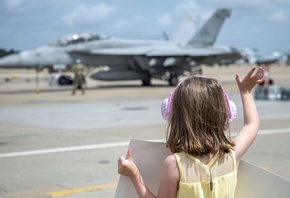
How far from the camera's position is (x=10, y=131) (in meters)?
12.0

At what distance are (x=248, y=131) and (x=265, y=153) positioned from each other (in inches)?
232

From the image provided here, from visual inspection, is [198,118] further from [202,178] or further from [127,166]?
[127,166]

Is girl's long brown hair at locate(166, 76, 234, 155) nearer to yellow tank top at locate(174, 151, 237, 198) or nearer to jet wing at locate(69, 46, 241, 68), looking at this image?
yellow tank top at locate(174, 151, 237, 198)

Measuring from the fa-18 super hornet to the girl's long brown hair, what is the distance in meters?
26.5

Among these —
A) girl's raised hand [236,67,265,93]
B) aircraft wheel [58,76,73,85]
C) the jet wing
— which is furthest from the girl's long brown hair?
aircraft wheel [58,76,73,85]

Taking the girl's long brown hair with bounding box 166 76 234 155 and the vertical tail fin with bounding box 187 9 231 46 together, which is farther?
the vertical tail fin with bounding box 187 9 231 46

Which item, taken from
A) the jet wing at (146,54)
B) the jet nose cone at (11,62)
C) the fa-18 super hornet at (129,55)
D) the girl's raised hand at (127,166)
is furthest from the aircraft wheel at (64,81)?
the girl's raised hand at (127,166)

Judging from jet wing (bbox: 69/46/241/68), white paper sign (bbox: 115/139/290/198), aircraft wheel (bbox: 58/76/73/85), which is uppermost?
jet wing (bbox: 69/46/241/68)

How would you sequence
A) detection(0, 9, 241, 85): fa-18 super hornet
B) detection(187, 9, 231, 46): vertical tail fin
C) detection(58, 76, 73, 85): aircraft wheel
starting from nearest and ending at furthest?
detection(0, 9, 241, 85): fa-18 super hornet, detection(58, 76, 73, 85): aircraft wheel, detection(187, 9, 231, 46): vertical tail fin

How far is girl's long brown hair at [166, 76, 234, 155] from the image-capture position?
245 cm

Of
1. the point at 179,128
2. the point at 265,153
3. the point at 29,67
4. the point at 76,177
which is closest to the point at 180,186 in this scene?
the point at 179,128

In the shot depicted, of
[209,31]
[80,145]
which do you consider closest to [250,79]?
[80,145]

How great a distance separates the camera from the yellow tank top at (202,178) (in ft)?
7.98

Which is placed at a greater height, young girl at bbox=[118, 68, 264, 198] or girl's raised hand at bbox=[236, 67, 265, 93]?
girl's raised hand at bbox=[236, 67, 265, 93]
